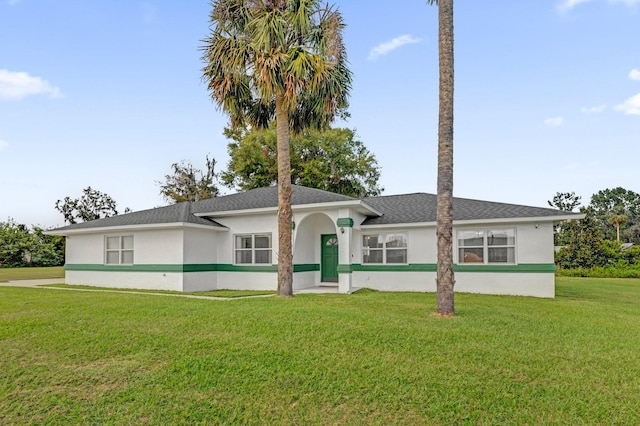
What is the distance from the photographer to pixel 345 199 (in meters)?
15.4

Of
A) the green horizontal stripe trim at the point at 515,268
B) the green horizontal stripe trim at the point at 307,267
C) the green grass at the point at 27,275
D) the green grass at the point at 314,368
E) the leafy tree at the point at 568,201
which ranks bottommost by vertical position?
the green grass at the point at 27,275

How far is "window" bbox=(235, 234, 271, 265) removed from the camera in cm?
1688

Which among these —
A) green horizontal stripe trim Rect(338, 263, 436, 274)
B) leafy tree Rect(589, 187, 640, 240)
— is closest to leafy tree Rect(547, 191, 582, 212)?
green horizontal stripe trim Rect(338, 263, 436, 274)

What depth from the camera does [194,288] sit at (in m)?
16.4

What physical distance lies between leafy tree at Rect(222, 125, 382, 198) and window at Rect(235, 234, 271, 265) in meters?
15.7

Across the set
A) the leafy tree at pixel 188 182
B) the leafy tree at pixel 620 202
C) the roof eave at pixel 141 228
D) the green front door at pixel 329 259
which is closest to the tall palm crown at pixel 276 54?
the roof eave at pixel 141 228

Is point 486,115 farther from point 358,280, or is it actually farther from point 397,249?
point 358,280

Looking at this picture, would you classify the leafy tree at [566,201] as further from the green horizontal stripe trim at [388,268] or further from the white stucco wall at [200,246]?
the white stucco wall at [200,246]

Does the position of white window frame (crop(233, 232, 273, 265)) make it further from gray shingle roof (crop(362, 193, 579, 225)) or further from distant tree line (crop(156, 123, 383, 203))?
distant tree line (crop(156, 123, 383, 203))

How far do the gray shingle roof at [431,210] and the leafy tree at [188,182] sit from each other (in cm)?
2843

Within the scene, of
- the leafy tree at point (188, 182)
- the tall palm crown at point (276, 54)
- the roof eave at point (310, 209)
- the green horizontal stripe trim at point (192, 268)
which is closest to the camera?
the tall palm crown at point (276, 54)

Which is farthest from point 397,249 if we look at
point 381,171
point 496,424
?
point 381,171

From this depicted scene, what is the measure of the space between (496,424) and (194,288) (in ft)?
44.9

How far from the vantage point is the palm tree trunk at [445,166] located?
9.50 m
